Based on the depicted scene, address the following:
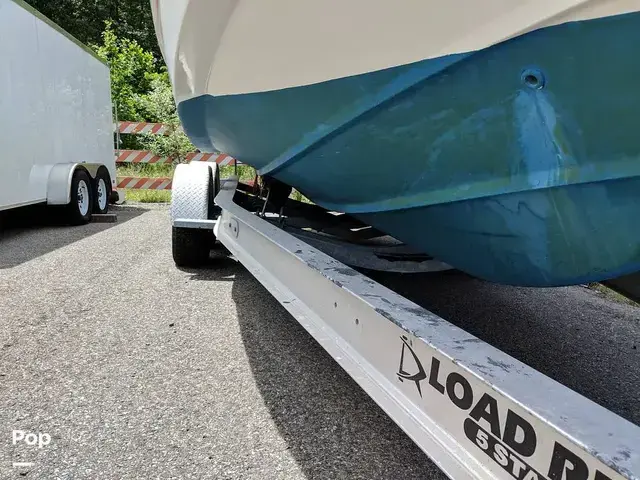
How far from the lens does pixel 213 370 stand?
225cm

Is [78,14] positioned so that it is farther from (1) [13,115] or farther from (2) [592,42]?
(2) [592,42]

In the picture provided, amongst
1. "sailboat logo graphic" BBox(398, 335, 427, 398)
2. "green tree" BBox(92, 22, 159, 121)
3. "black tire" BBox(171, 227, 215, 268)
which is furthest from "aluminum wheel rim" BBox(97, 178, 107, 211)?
"sailboat logo graphic" BBox(398, 335, 427, 398)

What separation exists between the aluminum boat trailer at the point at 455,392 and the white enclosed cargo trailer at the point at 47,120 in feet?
14.4

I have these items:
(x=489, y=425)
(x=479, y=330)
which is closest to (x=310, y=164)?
(x=489, y=425)

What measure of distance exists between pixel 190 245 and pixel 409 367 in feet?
8.84

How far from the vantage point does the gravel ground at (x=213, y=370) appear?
5.46ft

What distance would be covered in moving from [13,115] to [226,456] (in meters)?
4.81

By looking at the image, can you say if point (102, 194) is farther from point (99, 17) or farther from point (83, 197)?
point (99, 17)

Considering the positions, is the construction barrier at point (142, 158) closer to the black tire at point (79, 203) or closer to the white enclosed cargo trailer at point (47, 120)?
the white enclosed cargo trailer at point (47, 120)

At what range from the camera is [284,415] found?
1.91 meters

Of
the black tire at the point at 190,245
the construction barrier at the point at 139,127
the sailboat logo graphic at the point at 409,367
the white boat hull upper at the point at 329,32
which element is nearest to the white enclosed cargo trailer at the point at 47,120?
the construction barrier at the point at 139,127

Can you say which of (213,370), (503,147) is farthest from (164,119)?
(503,147)

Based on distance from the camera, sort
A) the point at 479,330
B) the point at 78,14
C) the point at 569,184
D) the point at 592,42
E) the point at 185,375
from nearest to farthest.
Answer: the point at 592,42, the point at 569,184, the point at 185,375, the point at 479,330, the point at 78,14

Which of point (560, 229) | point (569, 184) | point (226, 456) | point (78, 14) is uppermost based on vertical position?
→ point (78, 14)
